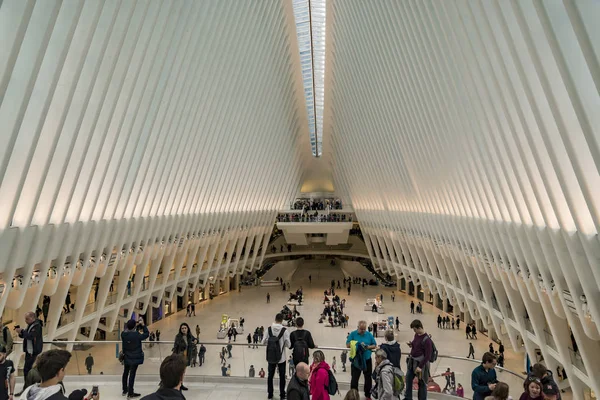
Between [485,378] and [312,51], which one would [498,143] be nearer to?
[485,378]

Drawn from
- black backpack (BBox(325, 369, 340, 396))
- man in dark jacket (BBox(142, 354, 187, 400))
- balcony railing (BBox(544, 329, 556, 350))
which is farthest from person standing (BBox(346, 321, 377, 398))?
balcony railing (BBox(544, 329, 556, 350))

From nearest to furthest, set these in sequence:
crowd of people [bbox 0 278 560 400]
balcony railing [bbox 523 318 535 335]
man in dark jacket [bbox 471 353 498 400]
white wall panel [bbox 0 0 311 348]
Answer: crowd of people [bbox 0 278 560 400] → man in dark jacket [bbox 471 353 498 400] → white wall panel [bbox 0 0 311 348] → balcony railing [bbox 523 318 535 335]

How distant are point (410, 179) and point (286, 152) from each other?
48.9ft

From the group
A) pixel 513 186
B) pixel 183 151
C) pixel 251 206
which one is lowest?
pixel 513 186

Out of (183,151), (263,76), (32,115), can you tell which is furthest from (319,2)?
(32,115)

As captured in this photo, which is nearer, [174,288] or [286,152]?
[174,288]

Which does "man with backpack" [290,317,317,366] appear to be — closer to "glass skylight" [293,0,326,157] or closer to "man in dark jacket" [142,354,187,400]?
"man in dark jacket" [142,354,187,400]

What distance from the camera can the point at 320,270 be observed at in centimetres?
4528

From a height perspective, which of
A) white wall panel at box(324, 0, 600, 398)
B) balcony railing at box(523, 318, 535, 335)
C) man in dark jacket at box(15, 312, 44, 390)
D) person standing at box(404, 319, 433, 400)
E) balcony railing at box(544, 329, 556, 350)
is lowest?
person standing at box(404, 319, 433, 400)

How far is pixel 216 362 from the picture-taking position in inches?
301

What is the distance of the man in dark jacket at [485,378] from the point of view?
5113 mm

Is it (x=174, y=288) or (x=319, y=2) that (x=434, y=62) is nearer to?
(x=319, y=2)

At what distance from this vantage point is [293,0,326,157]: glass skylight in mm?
25953

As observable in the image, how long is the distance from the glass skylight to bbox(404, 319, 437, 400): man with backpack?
22.5 m
